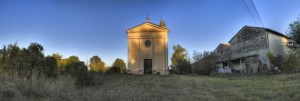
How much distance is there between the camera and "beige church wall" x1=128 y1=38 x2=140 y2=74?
24.2 metres

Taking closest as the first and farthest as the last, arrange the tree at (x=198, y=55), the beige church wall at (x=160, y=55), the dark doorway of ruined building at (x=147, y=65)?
the beige church wall at (x=160, y=55), the dark doorway of ruined building at (x=147, y=65), the tree at (x=198, y=55)

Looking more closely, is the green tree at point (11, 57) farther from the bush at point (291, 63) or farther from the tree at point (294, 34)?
the tree at point (294, 34)

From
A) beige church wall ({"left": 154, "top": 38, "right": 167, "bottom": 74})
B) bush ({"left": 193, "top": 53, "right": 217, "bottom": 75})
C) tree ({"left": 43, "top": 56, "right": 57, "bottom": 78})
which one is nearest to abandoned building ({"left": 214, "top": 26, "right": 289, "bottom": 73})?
bush ({"left": 193, "top": 53, "right": 217, "bottom": 75})

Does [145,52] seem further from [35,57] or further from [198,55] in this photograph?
[35,57]

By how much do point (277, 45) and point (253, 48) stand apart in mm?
2865

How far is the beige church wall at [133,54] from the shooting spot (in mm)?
24188

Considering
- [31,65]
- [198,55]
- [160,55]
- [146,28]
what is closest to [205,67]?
[160,55]

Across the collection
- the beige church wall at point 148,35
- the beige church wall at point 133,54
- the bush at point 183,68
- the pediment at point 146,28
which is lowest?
the bush at point 183,68

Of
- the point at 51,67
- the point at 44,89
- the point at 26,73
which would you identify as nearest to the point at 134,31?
the point at 51,67

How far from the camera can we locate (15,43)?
9945mm

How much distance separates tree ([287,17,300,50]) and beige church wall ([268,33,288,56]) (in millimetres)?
1727

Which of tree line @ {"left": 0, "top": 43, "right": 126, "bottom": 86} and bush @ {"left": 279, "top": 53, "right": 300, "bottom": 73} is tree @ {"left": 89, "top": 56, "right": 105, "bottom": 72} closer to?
tree line @ {"left": 0, "top": 43, "right": 126, "bottom": 86}

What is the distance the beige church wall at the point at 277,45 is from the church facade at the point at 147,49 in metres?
14.5

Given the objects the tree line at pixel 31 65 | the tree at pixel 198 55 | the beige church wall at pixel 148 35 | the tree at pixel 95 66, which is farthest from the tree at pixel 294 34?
the tree line at pixel 31 65
